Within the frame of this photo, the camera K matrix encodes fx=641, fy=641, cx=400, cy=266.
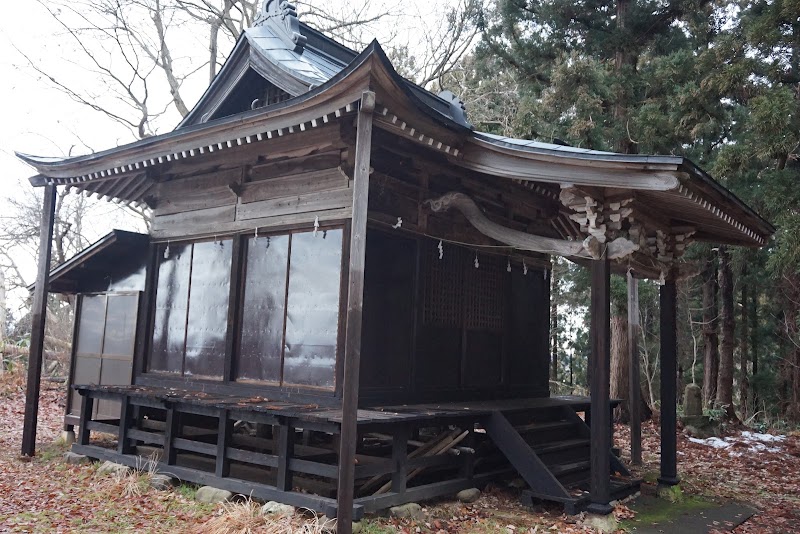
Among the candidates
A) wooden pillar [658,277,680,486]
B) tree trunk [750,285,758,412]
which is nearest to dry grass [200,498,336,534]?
wooden pillar [658,277,680,486]

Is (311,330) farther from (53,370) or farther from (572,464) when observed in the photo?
(53,370)

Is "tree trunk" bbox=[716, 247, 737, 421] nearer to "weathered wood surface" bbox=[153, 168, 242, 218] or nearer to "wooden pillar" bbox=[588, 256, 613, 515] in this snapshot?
"wooden pillar" bbox=[588, 256, 613, 515]

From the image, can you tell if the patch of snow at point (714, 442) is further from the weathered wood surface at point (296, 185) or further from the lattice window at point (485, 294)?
the weathered wood surface at point (296, 185)

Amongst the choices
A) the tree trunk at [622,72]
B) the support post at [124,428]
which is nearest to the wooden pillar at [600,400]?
the support post at [124,428]

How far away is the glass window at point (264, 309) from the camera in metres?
7.75

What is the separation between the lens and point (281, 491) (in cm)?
611

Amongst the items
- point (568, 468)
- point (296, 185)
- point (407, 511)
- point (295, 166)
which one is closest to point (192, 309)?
point (296, 185)

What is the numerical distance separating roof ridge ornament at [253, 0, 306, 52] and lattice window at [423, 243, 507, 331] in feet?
11.2

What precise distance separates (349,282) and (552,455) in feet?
12.6

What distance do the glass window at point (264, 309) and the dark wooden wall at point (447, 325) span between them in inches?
45.7

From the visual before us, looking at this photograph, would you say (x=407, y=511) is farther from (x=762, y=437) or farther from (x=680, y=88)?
(x=762, y=437)

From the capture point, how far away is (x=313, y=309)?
7.41 m

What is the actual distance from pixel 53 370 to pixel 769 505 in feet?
61.0

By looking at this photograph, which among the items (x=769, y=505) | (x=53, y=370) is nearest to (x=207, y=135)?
(x=769, y=505)
